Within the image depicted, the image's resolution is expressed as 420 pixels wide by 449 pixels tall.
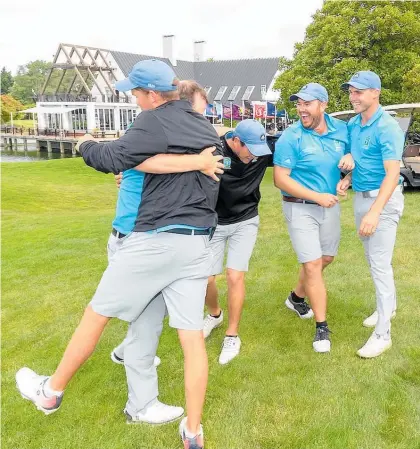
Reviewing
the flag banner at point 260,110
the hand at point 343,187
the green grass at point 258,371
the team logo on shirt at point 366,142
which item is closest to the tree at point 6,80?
the flag banner at point 260,110

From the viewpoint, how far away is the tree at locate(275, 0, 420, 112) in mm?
16516

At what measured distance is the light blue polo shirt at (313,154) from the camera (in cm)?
367

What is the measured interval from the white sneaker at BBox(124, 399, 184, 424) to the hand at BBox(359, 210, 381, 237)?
5.69ft

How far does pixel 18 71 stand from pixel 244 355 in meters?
116

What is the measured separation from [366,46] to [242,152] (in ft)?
52.2

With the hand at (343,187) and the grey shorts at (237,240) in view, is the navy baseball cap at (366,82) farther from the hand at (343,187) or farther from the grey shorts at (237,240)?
the grey shorts at (237,240)

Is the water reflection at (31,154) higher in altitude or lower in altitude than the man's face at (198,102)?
lower

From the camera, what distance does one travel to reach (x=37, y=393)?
268 centimetres

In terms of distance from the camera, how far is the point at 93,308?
2543mm

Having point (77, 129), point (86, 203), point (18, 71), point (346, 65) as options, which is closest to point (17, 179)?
point (86, 203)

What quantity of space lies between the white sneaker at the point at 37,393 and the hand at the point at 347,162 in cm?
249

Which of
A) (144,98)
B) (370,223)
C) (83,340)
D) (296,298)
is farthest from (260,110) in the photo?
(83,340)

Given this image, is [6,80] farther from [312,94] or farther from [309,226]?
[309,226]

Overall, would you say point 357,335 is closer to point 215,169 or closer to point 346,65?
point 215,169
